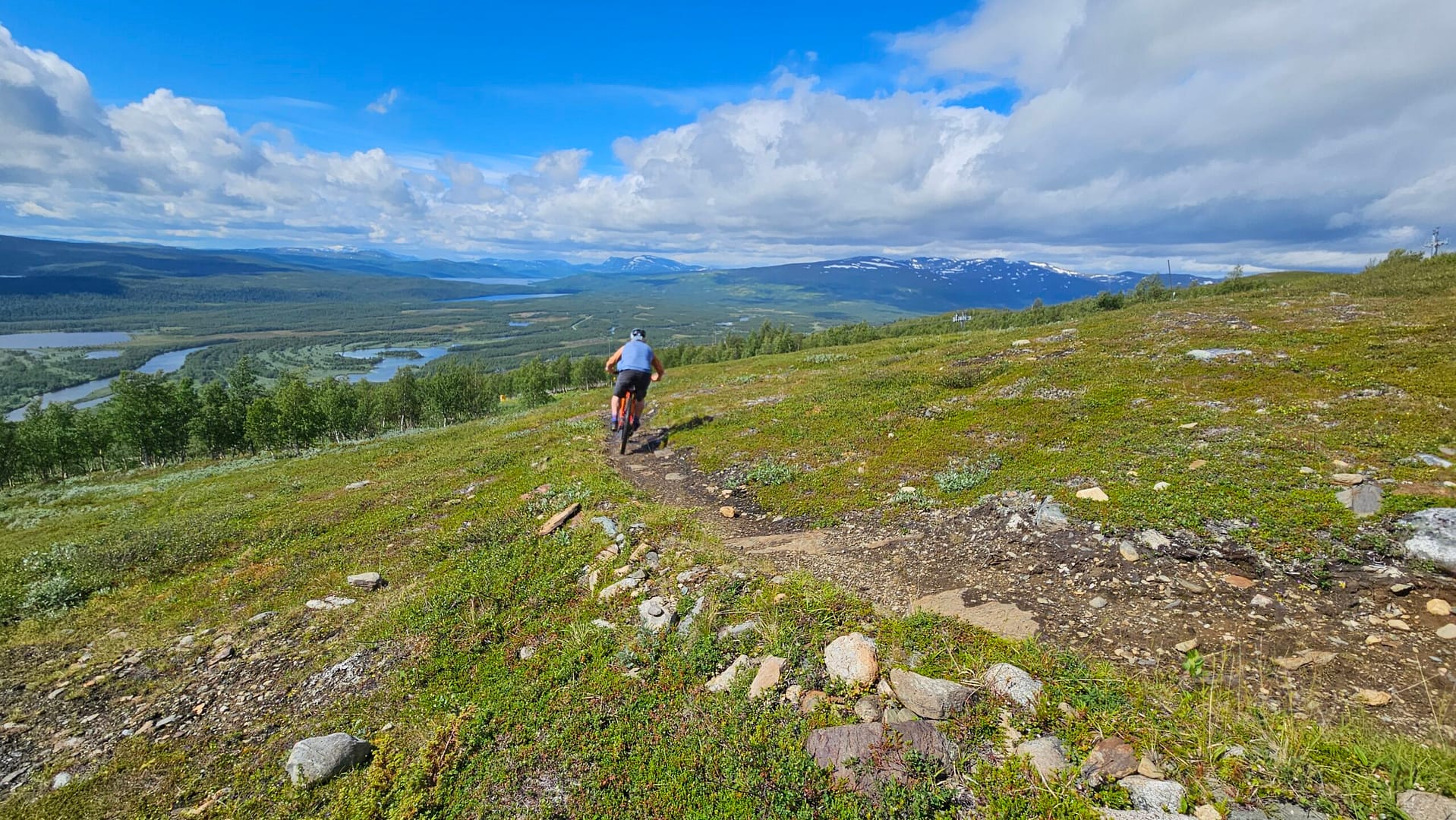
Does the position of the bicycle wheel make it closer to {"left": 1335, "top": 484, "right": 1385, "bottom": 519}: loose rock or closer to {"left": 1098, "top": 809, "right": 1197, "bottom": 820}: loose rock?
{"left": 1098, "top": 809, "right": 1197, "bottom": 820}: loose rock

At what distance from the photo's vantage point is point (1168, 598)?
20.0 feet

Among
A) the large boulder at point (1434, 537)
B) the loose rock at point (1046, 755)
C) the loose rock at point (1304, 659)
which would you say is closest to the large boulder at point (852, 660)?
the loose rock at point (1046, 755)

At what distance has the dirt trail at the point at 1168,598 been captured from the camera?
4.67 m

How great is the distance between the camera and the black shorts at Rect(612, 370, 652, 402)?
1526 centimetres

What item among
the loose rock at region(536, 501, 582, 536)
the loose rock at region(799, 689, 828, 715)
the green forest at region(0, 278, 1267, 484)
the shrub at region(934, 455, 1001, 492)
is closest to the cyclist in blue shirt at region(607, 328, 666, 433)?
the loose rock at region(536, 501, 582, 536)

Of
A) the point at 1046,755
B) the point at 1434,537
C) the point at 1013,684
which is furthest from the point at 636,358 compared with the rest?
the point at 1434,537

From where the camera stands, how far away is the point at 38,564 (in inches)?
436

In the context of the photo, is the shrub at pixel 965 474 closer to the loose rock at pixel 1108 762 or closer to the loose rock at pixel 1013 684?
the loose rock at pixel 1013 684

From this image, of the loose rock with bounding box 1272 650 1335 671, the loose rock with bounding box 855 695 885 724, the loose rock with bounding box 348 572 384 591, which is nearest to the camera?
the loose rock with bounding box 1272 650 1335 671

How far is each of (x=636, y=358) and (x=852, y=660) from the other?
36.9 feet

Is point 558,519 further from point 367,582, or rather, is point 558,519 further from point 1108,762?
point 1108,762

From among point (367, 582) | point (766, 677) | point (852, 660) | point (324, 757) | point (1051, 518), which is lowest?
point (367, 582)

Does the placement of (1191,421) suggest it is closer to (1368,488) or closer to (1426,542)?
(1368,488)

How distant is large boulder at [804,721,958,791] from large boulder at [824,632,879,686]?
1.80ft
